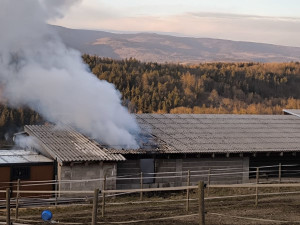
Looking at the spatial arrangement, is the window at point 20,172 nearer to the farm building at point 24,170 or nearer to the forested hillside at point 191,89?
the farm building at point 24,170

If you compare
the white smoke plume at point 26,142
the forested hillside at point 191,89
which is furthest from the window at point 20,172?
the forested hillside at point 191,89

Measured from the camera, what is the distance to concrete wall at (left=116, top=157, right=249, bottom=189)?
22.7 meters

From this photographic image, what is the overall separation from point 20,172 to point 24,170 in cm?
17

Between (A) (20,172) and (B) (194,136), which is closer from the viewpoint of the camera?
(A) (20,172)

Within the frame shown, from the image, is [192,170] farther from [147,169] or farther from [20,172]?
[20,172]

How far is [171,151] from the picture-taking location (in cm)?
2283

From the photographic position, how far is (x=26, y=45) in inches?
904

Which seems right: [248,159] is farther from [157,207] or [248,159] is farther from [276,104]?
[276,104]

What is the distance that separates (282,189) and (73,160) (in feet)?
28.7

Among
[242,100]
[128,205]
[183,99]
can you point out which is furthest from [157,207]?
[242,100]

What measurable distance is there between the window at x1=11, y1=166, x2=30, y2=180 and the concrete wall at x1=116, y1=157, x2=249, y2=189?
3.65 metres

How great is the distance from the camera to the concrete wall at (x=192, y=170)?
22.7 meters

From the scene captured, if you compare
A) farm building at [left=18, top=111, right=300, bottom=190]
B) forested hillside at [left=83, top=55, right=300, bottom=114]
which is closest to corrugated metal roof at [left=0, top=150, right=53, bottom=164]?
farm building at [left=18, top=111, right=300, bottom=190]

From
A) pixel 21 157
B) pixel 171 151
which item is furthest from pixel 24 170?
pixel 171 151
